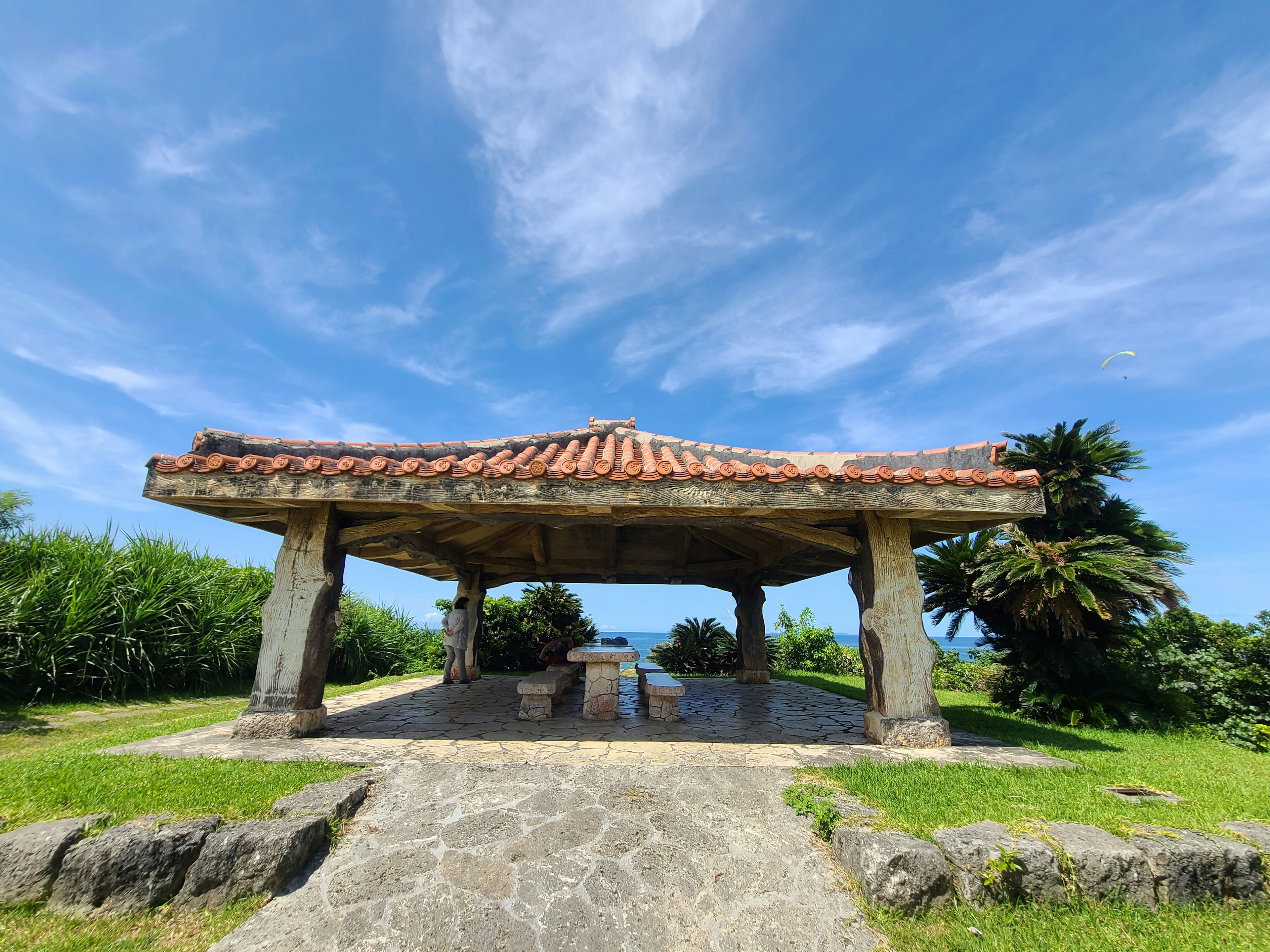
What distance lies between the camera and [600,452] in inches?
268

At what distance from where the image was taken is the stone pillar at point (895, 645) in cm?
534

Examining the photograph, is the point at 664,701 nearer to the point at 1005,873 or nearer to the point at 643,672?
the point at 643,672

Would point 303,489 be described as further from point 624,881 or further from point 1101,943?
point 1101,943

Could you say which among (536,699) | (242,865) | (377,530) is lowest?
(242,865)

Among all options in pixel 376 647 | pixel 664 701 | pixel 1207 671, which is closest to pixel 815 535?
pixel 664 701

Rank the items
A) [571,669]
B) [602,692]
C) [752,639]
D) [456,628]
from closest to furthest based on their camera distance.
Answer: [602,692] → [571,669] → [456,628] → [752,639]

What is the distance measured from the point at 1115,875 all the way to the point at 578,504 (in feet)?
13.6

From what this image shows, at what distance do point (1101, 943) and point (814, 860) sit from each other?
130 centimetres

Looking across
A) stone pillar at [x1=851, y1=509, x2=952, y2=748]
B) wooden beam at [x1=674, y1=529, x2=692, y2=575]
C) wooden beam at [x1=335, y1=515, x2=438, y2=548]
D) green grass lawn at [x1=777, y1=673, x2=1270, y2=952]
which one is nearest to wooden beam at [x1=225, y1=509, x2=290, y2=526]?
wooden beam at [x1=335, y1=515, x2=438, y2=548]

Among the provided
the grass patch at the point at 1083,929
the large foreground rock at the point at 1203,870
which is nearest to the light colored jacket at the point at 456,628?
the grass patch at the point at 1083,929

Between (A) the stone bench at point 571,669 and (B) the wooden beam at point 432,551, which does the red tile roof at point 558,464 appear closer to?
(B) the wooden beam at point 432,551

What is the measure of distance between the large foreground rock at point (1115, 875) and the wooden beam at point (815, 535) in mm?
3221

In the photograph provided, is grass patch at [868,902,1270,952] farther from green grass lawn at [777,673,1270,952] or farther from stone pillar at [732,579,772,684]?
stone pillar at [732,579,772,684]

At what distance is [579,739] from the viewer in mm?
5699
